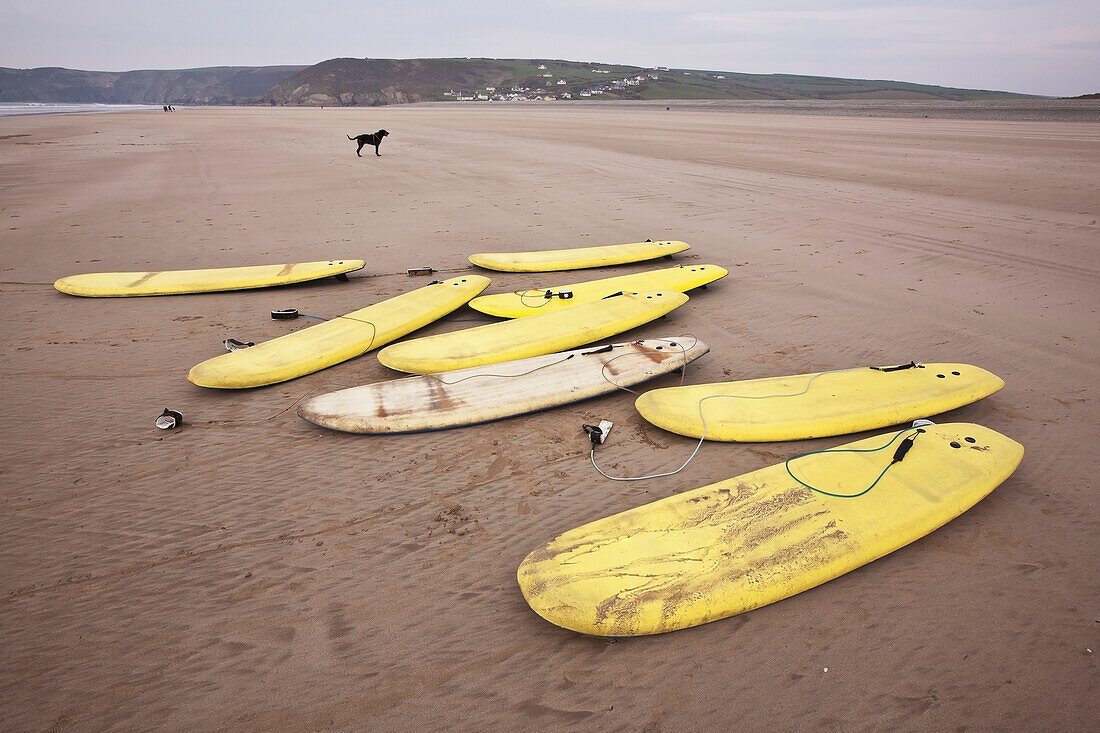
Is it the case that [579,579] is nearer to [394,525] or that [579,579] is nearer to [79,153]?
[394,525]

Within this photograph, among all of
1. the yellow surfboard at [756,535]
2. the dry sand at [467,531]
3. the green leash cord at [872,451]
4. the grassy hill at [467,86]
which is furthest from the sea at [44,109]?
the green leash cord at [872,451]

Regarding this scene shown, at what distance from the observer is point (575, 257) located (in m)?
5.76

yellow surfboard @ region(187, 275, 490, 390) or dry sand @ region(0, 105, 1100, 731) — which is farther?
yellow surfboard @ region(187, 275, 490, 390)

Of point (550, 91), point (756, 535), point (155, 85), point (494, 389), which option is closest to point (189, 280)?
point (494, 389)

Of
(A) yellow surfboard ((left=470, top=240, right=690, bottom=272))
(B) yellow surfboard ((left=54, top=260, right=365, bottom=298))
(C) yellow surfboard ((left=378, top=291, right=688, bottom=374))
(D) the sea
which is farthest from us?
(D) the sea

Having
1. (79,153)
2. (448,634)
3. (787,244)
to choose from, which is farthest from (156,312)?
(79,153)

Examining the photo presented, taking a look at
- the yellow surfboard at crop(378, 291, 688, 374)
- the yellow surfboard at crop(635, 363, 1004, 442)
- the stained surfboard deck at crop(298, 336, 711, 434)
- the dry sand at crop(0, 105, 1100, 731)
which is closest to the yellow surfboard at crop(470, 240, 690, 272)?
the dry sand at crop(0, 105, 1100, 731)

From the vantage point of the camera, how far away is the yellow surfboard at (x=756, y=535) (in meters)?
1.92

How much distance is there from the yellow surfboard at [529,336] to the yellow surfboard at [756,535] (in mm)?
1710

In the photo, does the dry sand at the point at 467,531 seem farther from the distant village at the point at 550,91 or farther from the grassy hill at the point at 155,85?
the grassy hill at the point at 155,85

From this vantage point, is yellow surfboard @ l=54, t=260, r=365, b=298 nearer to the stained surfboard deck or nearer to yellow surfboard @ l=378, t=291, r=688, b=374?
yellow surfboard @ l=378, t=291, r=688, b=374

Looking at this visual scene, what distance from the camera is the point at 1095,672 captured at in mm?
1749

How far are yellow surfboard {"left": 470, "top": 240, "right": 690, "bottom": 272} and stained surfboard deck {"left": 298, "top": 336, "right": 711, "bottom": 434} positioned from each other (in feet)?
6.76

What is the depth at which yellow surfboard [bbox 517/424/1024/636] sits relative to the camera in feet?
6.31
